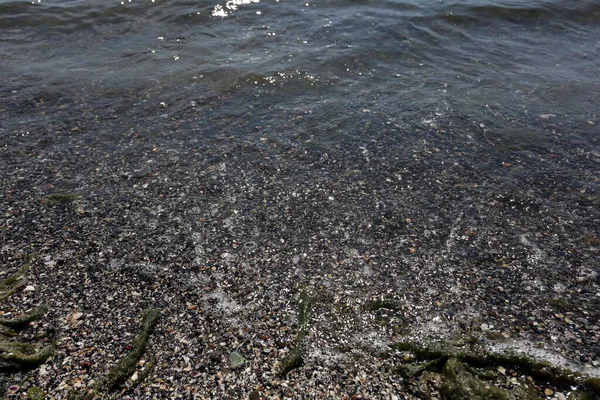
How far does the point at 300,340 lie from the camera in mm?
4762

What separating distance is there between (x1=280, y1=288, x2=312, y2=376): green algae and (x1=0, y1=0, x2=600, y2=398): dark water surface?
0.16 meters

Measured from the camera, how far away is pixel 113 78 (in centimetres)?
1059

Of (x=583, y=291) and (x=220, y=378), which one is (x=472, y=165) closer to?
(x=583, y=291)

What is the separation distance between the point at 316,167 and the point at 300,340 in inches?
145

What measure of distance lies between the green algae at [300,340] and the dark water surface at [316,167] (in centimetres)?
16

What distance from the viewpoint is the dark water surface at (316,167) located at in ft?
18.0

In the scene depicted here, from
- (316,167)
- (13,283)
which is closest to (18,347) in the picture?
(13,283)

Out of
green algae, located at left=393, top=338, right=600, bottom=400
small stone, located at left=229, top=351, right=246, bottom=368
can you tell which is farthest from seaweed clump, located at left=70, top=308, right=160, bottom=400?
green algae, located at left=393, top=338, right=600, bottom=400

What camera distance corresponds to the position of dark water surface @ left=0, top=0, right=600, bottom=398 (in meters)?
5.49

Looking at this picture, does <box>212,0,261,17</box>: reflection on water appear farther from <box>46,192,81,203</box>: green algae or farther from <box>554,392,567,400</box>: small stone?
<box>554,392,567,400</box>: small stone

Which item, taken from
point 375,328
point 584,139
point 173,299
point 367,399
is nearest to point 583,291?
point 375,328

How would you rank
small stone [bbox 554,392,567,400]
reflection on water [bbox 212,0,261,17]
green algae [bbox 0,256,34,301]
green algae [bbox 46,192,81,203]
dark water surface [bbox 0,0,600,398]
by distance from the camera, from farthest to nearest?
reflection on water [bbox 212,0,261,17]
green algae [bbox 46,192,81,203]
dark water surface [bbox 0,0,600,398]
green algae [bbox 0,256,34,301]
small stone [bbox 554,392,567,400]

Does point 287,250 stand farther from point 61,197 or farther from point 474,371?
point 61,197

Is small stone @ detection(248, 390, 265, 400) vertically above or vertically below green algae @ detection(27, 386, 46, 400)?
below
